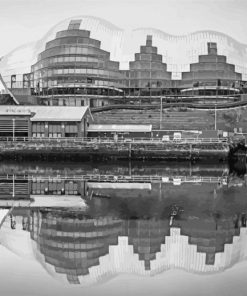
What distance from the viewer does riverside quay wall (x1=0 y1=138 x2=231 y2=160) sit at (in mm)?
30297

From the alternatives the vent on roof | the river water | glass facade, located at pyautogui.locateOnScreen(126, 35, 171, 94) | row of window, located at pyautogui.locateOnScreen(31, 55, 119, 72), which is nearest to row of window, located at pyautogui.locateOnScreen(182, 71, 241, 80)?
glass facade, located at pyautogui.locateOnScreen(126, 35, 171, 94)

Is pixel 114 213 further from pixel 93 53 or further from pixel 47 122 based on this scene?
pixel 93 53

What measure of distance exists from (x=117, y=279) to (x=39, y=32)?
1854 inches

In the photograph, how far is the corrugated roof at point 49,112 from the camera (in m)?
33.5

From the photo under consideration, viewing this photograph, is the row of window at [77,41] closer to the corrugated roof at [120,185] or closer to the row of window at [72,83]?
the row of window at [72,83]

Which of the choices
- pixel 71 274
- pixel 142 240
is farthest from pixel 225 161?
pixel 71 274

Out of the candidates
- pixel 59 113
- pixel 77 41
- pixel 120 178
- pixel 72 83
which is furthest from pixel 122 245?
pixel 77 41

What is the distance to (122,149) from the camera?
30.5m

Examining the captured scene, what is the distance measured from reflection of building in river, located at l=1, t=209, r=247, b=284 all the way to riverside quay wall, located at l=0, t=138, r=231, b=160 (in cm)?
1894

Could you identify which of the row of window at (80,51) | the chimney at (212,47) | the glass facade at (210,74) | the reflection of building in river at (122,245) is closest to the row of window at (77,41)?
the row of window at (80,51)

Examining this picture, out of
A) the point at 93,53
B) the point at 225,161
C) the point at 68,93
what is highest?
the point at 93,53

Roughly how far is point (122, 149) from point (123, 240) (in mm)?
21382

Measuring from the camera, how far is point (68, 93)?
48.8 metres

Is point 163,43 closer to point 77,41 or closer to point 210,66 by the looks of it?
point 210,66
